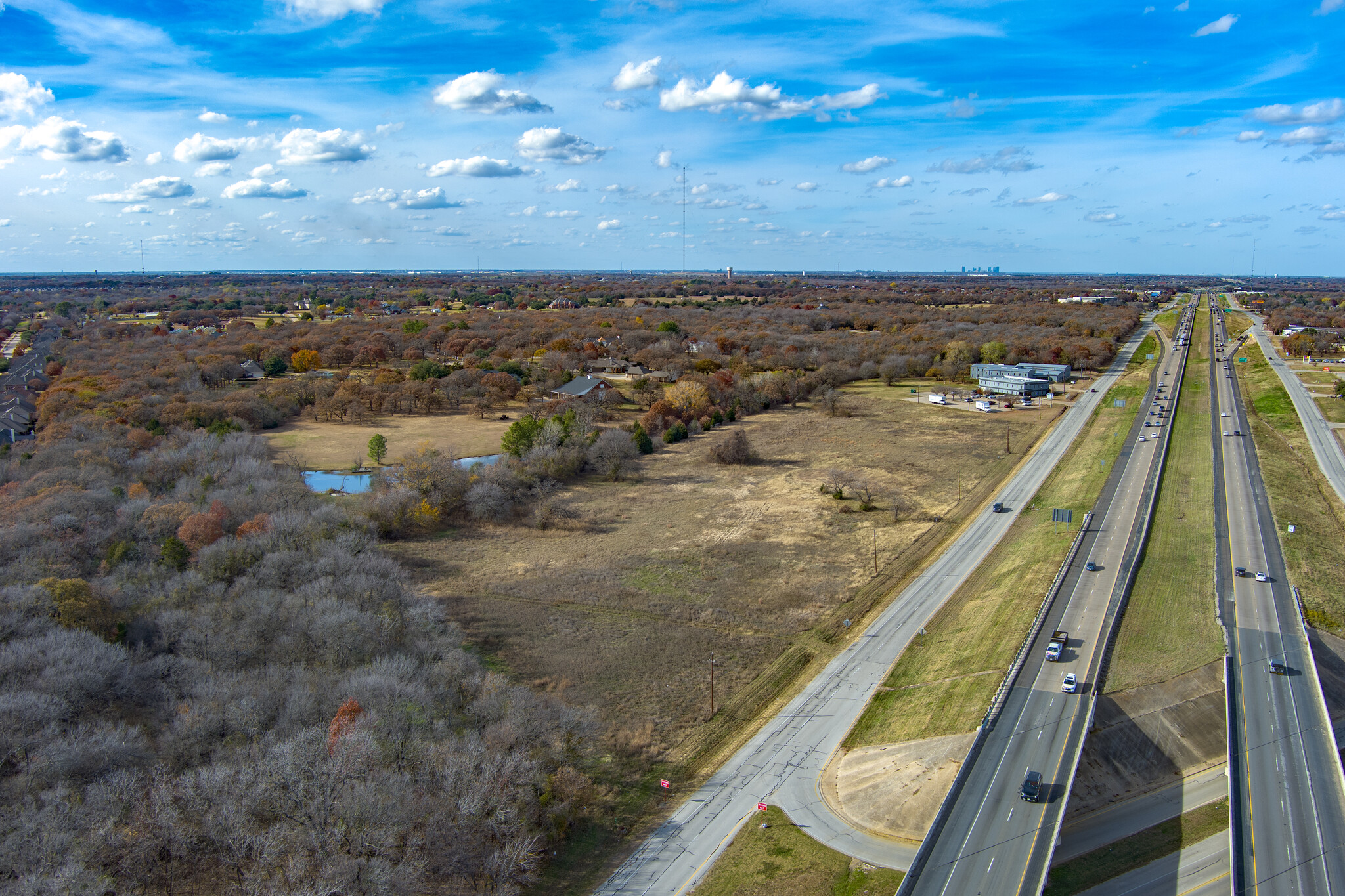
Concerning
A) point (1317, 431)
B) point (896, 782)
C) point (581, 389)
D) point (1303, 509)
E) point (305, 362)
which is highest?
point (305, 362)

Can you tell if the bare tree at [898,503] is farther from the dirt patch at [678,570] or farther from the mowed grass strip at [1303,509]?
the mowed grass strip at [1303,509]

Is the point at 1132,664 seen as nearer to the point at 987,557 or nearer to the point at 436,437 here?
the point at 987,557

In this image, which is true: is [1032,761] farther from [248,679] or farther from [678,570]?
[248,679]

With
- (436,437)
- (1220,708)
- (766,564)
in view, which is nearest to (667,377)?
(436,437)

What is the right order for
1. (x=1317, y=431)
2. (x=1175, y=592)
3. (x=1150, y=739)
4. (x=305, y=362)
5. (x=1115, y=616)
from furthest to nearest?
(x=305, y=362), (x=1317, y=431), (x=1175, y=592), (x=1115, y=616), (x=1150, y=739)

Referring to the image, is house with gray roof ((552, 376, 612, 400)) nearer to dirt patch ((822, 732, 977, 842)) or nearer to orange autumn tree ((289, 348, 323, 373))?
orange autumn tree ((289, 348, 323, 373))

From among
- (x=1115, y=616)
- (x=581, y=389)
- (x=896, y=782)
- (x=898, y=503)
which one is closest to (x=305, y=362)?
(x=581, y=389)

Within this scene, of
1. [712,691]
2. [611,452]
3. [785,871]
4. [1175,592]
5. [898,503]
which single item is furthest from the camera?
[611,452]
